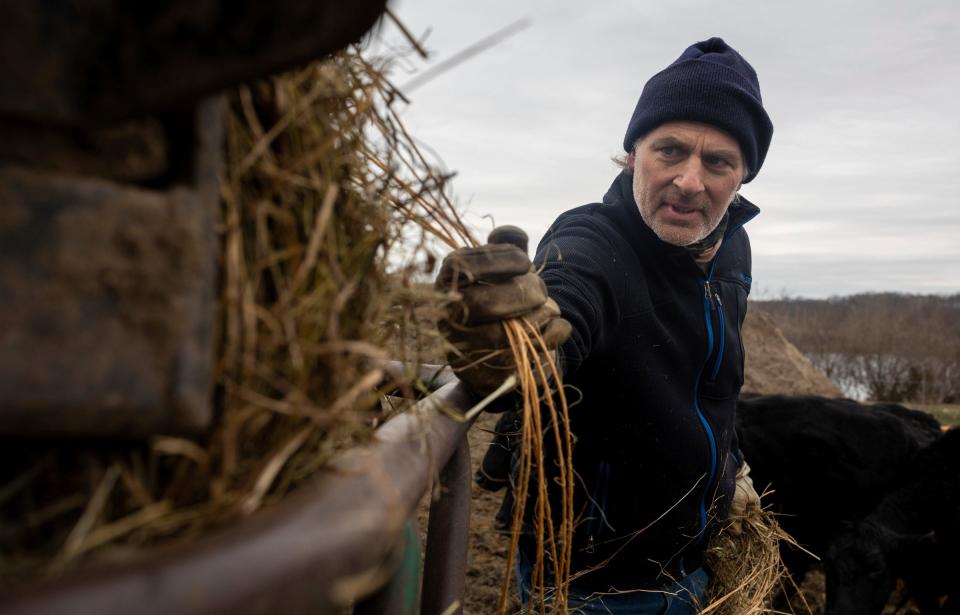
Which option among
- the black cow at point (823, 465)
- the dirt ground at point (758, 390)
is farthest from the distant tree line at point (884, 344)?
the black cow at point (823, 465)

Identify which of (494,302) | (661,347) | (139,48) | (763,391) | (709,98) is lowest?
(763,391)

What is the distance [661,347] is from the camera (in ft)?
7.85

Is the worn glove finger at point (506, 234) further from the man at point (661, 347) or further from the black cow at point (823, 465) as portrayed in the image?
the black cow at point (823, 465)

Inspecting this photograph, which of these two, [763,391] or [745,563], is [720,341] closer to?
[745,563]

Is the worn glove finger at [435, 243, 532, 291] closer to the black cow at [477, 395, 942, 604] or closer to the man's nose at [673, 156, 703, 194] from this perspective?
A: the man's nose at [673, 156, 703, 194]

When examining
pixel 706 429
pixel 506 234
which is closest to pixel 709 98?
pixel 706 429

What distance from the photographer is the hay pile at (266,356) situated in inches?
22.2

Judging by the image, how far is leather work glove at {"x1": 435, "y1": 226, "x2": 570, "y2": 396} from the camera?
128cm

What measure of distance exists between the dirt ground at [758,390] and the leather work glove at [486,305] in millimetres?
157

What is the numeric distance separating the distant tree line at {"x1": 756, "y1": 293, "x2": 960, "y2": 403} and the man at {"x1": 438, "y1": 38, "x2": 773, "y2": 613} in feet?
45.3

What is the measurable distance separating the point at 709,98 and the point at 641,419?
4.08 feet

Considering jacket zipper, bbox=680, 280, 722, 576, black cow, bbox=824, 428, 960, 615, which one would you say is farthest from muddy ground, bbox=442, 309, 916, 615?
jacket zipper, bbox=680, 280, 722, 576

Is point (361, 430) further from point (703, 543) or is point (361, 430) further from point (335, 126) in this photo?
point (703, 543)

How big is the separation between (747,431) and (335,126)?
189 inches
